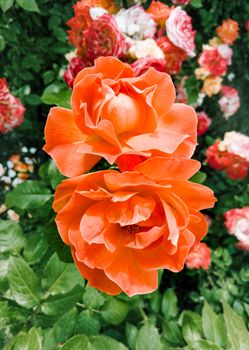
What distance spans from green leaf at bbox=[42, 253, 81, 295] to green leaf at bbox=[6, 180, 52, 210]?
33 cm

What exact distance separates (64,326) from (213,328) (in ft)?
1.09

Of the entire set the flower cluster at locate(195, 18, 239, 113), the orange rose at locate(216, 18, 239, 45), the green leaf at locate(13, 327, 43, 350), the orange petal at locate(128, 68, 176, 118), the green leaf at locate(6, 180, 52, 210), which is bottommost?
the green leaf at locate(6, 180, 52, 210)

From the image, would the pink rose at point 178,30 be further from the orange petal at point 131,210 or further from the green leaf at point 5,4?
the orange petal at point 131,210

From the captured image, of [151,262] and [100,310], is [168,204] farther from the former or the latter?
[100,310]

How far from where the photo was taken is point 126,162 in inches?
20.5

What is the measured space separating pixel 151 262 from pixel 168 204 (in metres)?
0.08

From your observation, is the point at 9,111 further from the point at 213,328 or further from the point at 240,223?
the point at 213,328

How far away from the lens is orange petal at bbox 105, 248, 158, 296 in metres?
0.52

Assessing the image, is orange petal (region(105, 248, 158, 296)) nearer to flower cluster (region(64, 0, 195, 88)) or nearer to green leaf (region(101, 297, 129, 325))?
flower cluster (region(64, 0, 195, 88))

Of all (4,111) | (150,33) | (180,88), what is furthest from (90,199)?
(180,88)

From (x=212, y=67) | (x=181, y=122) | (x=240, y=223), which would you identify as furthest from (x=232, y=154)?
(x=181, y=122)

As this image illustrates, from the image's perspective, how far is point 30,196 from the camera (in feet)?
3.79

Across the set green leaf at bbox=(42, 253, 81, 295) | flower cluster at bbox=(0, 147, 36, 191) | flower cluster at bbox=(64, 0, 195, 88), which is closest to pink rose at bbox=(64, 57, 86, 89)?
flower cluster at bbox=(64, 0, 195, 88)

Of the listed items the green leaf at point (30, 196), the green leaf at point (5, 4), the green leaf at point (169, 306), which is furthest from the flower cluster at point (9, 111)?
the green leaf at point (169, 306)
